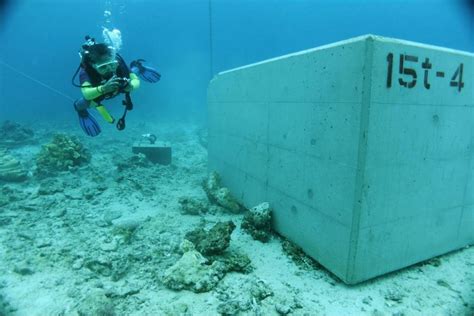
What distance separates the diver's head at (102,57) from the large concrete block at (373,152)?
237cm

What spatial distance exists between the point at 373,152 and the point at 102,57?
3.85 metres

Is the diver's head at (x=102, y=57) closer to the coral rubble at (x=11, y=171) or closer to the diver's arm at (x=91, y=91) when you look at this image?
the diver's arm at (x=91, y=91)

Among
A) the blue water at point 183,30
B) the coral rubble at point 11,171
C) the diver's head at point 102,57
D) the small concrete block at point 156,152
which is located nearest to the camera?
the diver's head at point 102,57

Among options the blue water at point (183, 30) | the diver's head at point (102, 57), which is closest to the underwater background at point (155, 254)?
the diver's head at point (102, 57)

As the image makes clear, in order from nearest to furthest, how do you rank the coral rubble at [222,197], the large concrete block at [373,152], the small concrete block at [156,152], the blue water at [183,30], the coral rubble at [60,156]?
the large concrete block at [373,152] < the coral rubble at [222,197] < the coral rubble at [60,156] < the small concrete block at [156,152] < the blue water at [183,30]

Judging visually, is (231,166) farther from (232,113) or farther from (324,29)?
(324,29)

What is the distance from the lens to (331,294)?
9.54ft

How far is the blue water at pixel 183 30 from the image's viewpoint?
6481 centimetres

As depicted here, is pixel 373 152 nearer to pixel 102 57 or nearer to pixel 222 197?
pixel 222 197

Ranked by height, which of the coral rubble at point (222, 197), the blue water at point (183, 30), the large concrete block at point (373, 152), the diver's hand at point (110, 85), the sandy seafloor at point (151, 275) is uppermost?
the blue water at point (183, 30)

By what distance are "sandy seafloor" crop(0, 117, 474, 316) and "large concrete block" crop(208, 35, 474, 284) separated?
24cm

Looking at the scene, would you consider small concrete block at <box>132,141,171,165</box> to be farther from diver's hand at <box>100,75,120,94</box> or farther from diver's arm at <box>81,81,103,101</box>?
diver's hand at <box>100,75,120,94</box>

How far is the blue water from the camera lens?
6481 centimetres

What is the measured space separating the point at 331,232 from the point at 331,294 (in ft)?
2.12
